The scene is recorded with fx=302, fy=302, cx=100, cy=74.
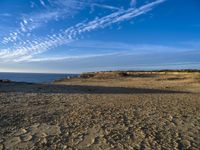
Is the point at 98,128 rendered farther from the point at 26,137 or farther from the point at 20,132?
the point at 20,132

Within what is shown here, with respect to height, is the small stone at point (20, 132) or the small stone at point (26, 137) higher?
the small stone at point (20, 132)

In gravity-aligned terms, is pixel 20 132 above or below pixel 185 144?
above

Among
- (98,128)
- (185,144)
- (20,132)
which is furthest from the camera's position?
(98,128)

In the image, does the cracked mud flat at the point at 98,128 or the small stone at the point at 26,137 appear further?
the small stone at the point at 26,137

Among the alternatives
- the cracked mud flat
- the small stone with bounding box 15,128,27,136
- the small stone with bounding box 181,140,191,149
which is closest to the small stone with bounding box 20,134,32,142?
the cracked mud flat

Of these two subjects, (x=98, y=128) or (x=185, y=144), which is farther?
(x=98, y=128)

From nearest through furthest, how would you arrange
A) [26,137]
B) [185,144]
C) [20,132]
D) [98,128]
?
1. [185,144]
2. [26,137]
3. [20,132]
4. [98,128]

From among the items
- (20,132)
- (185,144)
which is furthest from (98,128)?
(185,144)

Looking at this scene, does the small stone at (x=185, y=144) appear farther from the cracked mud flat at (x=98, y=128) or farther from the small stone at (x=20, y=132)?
the small stone at (x=20, y=132)

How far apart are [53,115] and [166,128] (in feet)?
16.7

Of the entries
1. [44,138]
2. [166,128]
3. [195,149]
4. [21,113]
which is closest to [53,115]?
[21,113]

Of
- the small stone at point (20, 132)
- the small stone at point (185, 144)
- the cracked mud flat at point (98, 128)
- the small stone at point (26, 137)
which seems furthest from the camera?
the small stone at point (20, 132)

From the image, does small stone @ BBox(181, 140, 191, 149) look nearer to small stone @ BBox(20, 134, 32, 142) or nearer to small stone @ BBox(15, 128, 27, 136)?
small stone @ BBox(20, 134, 32, 142)

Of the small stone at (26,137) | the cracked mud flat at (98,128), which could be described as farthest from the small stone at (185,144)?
the small stone at (26,137)
